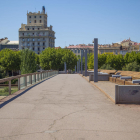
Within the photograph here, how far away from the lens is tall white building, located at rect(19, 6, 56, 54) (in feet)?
499

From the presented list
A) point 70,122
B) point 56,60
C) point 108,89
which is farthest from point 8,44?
point 70,122

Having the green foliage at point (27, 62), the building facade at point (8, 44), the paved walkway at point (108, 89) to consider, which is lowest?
the paved walkway at point (108, 89)

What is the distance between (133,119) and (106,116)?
85 centimetres

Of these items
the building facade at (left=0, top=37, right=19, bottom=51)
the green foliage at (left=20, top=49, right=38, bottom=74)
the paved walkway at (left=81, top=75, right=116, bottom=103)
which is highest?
the building facade at (left=0, top=37, right=19, bottom=51)

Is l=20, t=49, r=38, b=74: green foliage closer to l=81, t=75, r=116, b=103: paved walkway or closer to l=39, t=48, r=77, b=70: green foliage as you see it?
l=39, t=48, r=77, b=70: green foliage

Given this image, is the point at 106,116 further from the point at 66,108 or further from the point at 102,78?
the point at 102,78

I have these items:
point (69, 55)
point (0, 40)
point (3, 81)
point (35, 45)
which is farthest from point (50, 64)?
point (0, 40)

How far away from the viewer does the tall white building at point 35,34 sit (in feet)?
499

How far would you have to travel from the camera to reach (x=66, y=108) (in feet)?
30.2

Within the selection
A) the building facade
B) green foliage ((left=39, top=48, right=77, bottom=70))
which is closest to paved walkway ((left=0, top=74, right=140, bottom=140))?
green foliage ((left=39, top=48, right=77, bottom=70))

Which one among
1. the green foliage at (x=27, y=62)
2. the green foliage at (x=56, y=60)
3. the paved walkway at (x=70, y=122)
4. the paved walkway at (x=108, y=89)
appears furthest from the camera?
the green foliage at (x=56, y=60)

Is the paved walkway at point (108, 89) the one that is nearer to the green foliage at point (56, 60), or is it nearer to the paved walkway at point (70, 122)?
the paved walkway at point (70, 122)

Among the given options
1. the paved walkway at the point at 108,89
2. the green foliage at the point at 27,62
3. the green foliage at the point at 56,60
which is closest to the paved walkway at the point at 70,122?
the paved walkway at the point at 108,89

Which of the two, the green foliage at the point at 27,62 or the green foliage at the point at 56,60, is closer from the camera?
the green foliage at the point at 27,62
